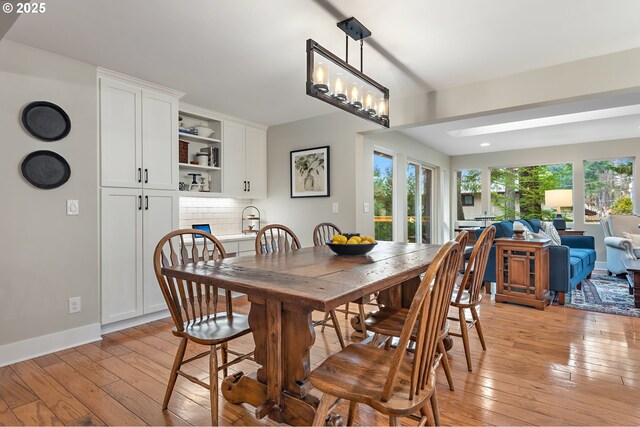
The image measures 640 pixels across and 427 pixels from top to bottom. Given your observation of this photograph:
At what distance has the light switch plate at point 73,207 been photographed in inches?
108

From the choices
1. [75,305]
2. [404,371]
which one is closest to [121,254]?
[75,305]

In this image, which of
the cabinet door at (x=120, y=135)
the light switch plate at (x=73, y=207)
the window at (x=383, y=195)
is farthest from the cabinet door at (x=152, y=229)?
the window at (x=383, y=195)

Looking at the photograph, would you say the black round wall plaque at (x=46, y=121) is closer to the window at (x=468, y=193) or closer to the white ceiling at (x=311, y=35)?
the white ceiling at (x=311, y=35)

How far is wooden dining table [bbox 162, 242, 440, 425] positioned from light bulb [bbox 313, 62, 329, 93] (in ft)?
3.31

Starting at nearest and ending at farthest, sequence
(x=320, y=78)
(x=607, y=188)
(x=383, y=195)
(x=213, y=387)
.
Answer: (x=213, y=387)
(x=320, y=78)
(x=383, y=195)
(x=607, y=188)

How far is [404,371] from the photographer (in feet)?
4.24

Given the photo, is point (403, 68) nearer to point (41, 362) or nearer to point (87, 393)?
point (87, 393)

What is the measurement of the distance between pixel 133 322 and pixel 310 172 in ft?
8.26

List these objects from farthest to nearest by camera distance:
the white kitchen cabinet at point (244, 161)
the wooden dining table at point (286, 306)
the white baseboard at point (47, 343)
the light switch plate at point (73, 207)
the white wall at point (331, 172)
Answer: the white kitchen cabinet at point (244, 161) < the white wall at point (331, 172) < the light switch plate at point (73, 207) < the white baseboard at point (47, 343) < the wooden dining table at point (286, 306)

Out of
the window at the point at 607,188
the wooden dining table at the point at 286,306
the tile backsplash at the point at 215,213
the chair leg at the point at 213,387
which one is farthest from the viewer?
the window at the point at 607,188

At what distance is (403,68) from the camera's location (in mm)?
2959

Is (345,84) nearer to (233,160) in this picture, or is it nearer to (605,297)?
(233,160)

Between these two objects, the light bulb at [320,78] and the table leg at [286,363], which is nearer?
the table leg at [286,363]

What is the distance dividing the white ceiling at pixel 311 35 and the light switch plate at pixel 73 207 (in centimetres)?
115
